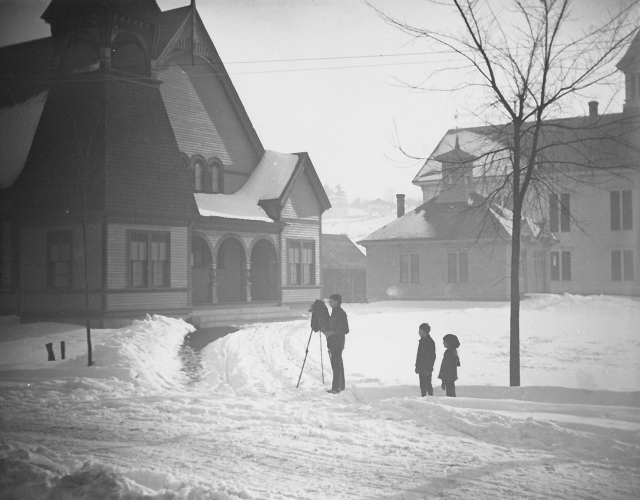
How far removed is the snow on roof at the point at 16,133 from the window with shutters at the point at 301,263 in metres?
8.77

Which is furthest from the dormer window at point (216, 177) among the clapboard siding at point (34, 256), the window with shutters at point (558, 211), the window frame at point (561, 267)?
the window with shutters at point (558, 211)

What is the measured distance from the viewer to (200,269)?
19078mm

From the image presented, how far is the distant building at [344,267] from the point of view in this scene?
56.0ft

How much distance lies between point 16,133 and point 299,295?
376 inches

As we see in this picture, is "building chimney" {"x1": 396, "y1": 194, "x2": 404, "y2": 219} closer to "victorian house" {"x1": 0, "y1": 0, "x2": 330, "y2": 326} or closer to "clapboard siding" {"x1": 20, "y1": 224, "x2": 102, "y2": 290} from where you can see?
"victorian house" {"x1": 0, "y1": 0, "x2": 330, "y2": 326}

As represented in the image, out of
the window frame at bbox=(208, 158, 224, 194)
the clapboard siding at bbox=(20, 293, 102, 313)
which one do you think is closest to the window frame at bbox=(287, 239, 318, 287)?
the window frame at bbox=(208, 158, 224, 194)

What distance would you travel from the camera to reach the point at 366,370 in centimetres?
1004

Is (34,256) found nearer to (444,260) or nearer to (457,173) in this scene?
(457,173)

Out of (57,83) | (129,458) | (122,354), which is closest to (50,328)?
(122,354)

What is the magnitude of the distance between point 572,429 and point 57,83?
40.2 feet

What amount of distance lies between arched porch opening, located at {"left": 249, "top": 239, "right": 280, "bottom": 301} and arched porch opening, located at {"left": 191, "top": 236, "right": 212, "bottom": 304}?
1648 millimetres

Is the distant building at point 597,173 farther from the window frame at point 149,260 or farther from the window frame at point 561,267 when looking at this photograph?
the window frame at point 149,260

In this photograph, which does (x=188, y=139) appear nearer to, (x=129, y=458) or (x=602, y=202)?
(x=602, y=202)

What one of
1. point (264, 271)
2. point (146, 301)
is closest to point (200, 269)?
point (264, 271)
